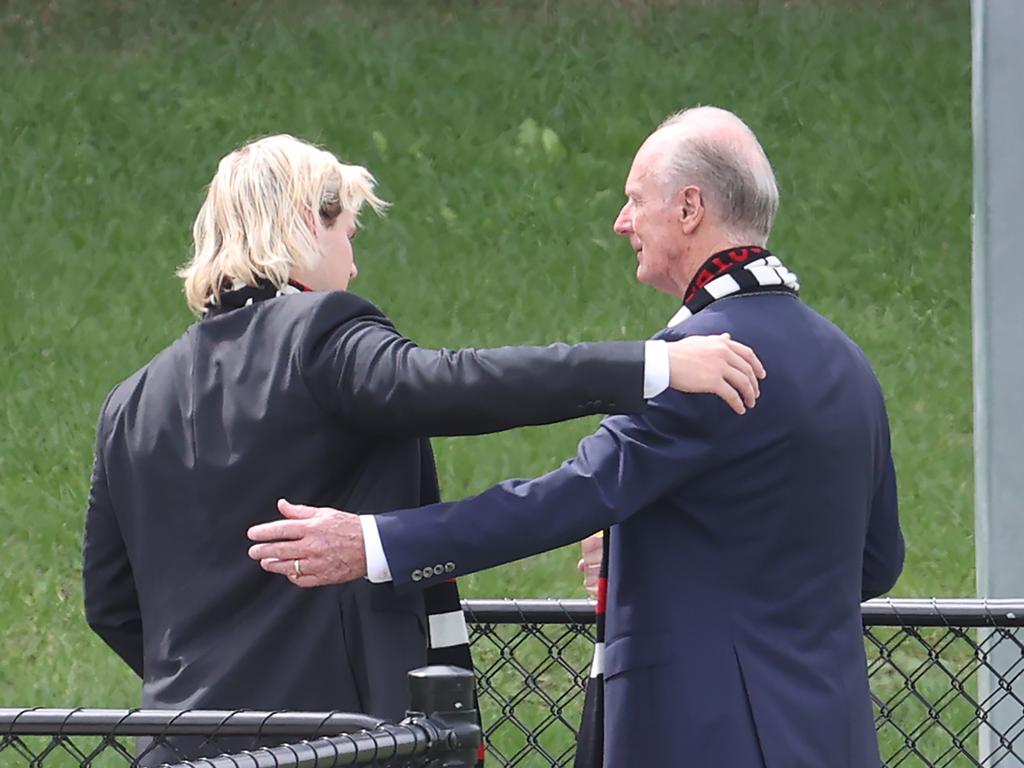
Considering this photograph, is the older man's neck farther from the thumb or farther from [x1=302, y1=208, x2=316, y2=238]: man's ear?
the thumb

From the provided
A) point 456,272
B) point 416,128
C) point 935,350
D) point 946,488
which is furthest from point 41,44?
point 946,488

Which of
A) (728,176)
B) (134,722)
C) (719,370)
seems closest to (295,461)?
(134,722)

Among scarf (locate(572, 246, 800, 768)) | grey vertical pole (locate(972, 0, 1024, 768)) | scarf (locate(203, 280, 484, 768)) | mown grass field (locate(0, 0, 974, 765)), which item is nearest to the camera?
scarf (locate(203, 280, 484, 768))

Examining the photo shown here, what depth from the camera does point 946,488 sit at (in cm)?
952

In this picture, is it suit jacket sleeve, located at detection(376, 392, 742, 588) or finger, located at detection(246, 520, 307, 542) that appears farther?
suit jacket sleeve, located at detection(376, 392, 742, 588)

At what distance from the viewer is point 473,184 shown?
13961 mm

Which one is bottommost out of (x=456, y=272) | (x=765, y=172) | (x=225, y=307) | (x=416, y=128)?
(x=225, y=307)

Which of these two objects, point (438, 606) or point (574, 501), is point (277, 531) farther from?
point (574, 501)

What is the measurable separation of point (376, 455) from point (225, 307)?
14.1 inches

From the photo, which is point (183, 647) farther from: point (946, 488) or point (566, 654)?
point (946, 488)

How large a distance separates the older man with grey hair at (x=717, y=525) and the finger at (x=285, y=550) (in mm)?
51

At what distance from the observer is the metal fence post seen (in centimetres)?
258

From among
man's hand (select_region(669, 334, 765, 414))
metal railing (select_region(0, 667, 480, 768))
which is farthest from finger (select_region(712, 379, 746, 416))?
metal railing (select_region(0, 667, 480, 768))

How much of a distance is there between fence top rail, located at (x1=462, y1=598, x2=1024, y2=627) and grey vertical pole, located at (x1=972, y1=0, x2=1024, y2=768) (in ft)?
0.51
